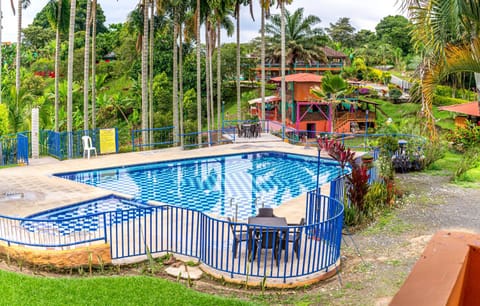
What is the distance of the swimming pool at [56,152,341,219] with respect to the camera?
53.3 feet

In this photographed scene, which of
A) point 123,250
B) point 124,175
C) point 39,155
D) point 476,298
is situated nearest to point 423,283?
point 476,298

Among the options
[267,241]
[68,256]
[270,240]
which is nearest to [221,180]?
[270,240]

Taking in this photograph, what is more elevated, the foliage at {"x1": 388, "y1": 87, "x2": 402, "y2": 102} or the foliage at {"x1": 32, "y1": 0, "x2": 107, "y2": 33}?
the foliage at {"x1": 32, "y1": 0, "x2": 107, "y2": 33}

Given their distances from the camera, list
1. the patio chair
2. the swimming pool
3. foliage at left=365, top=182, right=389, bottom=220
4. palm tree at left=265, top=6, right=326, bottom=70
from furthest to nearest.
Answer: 1. palm tree at left=265, top=6, right=326, bottom=70
2. the patio chair
3. the swimming pool
4. foliage at left=365, top=182, right=389, bottom=220

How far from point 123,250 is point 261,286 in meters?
2.79

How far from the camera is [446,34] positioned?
7.96 m

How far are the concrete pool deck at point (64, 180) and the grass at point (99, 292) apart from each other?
16.9 feet

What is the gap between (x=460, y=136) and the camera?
22609mm

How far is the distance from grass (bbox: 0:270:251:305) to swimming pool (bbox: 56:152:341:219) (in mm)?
6829

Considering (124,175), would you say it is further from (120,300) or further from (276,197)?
(120,300)

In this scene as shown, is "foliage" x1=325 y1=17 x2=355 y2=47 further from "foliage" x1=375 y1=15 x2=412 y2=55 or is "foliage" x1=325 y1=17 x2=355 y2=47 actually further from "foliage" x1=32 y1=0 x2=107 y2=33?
"foliage" x1=32 y1=0 x2=107 y2=33

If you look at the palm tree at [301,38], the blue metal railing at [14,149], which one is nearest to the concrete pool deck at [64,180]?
the blue metal railing at [14,149]

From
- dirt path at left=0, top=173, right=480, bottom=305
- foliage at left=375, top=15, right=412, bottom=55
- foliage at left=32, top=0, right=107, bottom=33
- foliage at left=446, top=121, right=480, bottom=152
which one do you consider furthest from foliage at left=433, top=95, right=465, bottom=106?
foliage at left=32, top=0, right=107, bottom=33

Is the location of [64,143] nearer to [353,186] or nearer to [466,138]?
[353,186]
